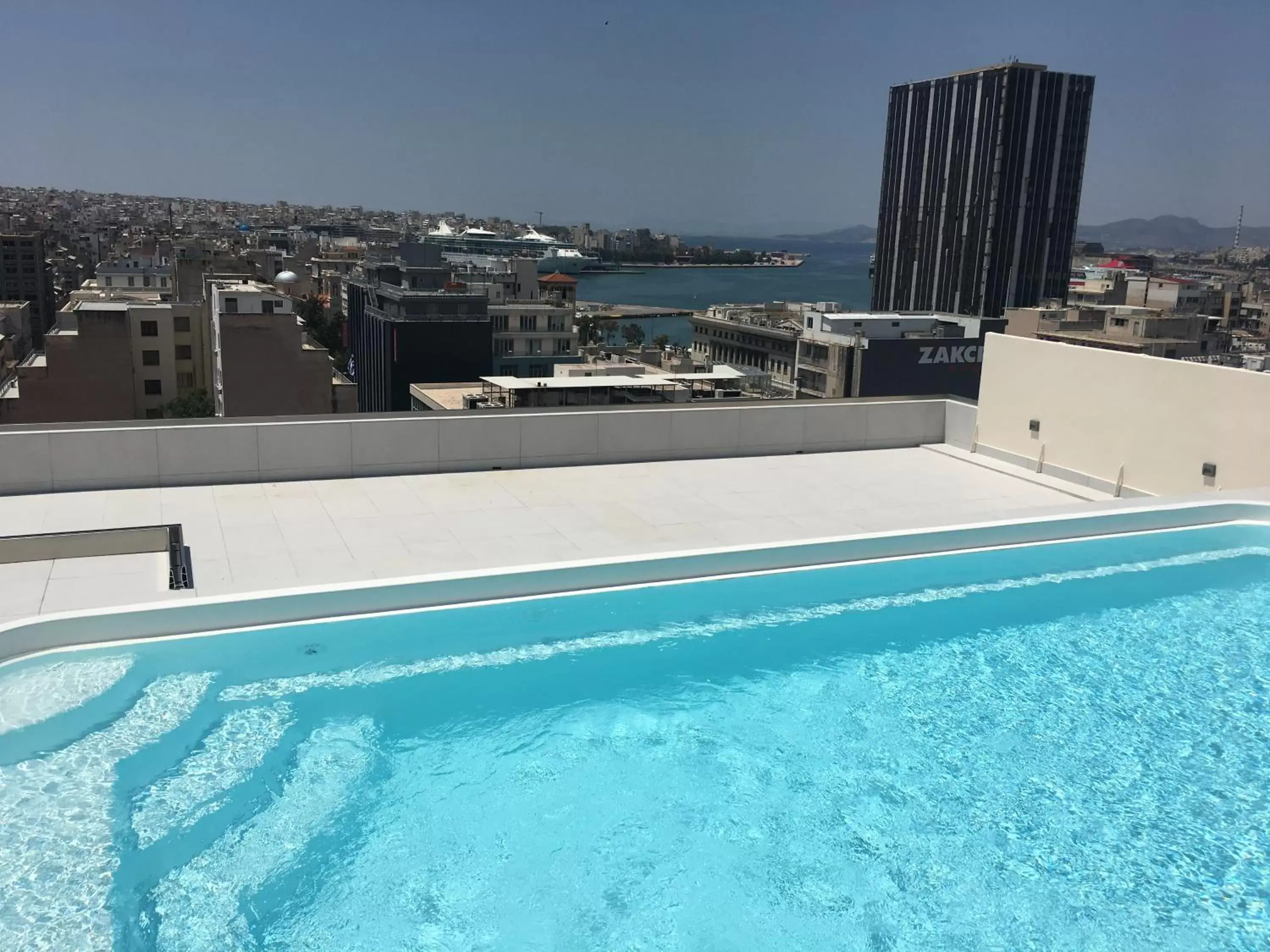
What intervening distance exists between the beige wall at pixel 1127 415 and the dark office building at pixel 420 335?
38.4 metres

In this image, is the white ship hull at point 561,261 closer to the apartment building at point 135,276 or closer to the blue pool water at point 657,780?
the apartment building at point 135,276

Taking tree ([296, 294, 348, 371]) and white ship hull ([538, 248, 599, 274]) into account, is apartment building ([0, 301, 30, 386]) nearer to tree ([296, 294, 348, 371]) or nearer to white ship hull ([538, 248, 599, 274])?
tree ([296, 294, 348, 371])

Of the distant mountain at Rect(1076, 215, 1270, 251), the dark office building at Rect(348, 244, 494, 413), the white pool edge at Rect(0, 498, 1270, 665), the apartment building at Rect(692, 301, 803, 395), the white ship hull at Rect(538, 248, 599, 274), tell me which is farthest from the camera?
the distant mountain at Rect(1076, 215, 1270, 251)

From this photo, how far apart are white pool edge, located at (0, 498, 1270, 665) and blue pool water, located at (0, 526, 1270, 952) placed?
111mm

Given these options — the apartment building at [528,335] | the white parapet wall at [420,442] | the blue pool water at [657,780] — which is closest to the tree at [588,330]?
the apartment building at [528,335]

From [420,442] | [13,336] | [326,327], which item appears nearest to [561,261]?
[326,327]

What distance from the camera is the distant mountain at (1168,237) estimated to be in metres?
187

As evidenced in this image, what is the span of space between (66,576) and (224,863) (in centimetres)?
240

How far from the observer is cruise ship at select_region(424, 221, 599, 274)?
129000 millimetres

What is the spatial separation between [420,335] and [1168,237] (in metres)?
192

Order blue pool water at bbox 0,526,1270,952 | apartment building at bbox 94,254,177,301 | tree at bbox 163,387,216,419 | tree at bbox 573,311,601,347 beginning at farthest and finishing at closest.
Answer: tree at bbox 573,311,601,347
apartment building at bbox 94,254,177,301
tree at bbox 163,387,216,419
blue pool water at bbox 0,526,1270,952

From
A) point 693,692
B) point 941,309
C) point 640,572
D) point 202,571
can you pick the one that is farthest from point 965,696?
point 941,309

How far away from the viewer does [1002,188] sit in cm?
8544

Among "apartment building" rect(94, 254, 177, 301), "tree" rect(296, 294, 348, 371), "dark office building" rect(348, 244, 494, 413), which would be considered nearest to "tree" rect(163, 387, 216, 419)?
"dark office building" rect(348, 244, 494, 413)
